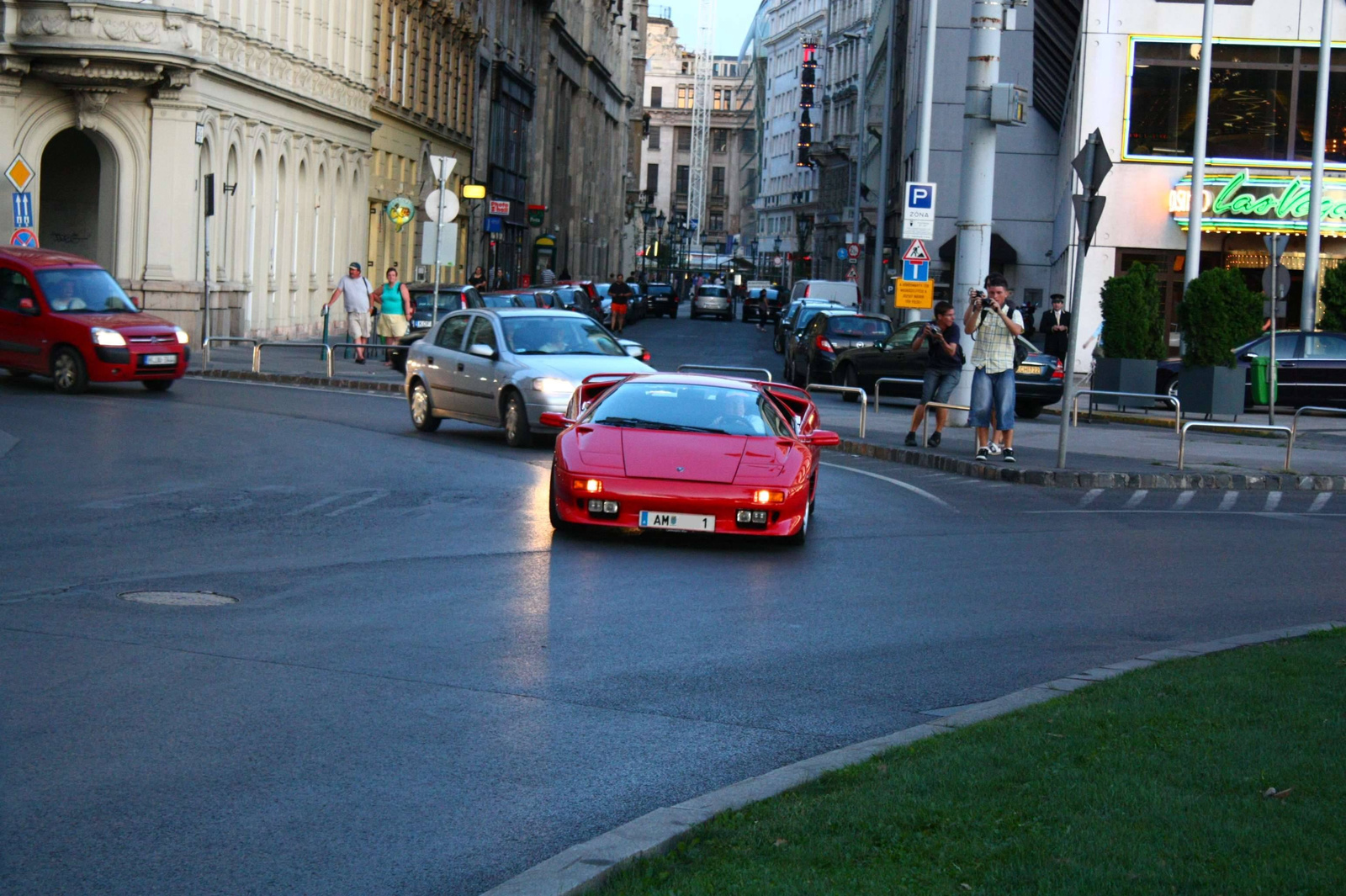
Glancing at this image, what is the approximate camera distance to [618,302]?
63.2 m

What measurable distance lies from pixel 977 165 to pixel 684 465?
503 inches

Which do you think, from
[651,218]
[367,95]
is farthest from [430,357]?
[651,218]

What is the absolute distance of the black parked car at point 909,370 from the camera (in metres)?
30.5

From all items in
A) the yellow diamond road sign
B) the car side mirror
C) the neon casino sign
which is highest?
the neon casino sign

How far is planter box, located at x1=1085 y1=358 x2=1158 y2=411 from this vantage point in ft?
101

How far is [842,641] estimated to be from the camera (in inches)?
383

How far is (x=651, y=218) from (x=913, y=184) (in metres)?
105

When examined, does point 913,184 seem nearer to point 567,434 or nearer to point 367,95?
point 567,434

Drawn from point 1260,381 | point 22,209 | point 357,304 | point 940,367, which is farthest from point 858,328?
point 22,209

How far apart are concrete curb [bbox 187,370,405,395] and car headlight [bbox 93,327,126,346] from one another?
5505mm

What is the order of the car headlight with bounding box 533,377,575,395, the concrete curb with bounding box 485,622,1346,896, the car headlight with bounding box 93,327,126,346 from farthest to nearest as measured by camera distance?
the car headlight with bounding box 93,327,126,346
the car headlight with bounding box 533,377,575,395
the concrete curb with bounding box 485,622,1346,896

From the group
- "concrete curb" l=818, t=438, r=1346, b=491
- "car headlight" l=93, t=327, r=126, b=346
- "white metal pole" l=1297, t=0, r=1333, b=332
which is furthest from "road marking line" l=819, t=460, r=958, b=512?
"white metal pole" l=1297, t=0, r=1333, b=332

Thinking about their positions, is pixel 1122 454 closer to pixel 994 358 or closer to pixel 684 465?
pixel 994 358

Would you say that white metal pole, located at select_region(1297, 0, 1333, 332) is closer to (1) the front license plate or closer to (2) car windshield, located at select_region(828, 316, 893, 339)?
(2) car windshield, located at select_region(828, 316, 893, 339)
